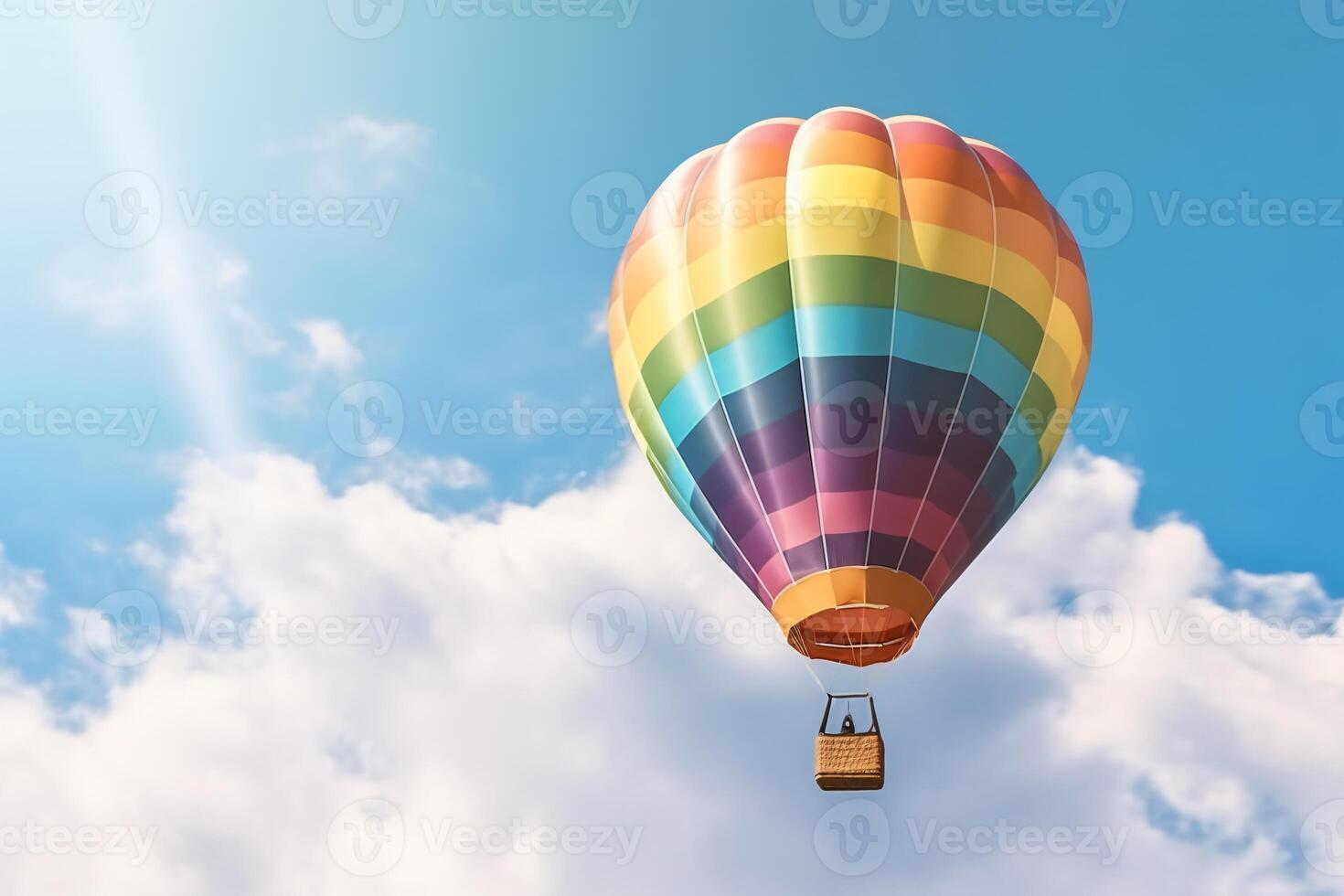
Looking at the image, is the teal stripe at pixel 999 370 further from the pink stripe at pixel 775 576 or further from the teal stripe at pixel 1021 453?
the pink stripe at pixel 775 576

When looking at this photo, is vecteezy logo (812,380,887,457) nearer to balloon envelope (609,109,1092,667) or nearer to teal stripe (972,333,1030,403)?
balloon envelope (609,109,1092,667)

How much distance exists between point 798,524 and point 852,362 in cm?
195

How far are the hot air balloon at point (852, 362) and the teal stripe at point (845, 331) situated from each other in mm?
23

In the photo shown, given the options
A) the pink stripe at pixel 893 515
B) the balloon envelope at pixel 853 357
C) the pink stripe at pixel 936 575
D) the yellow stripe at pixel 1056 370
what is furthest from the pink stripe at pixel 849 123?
the pink stripe at pixel 936 575

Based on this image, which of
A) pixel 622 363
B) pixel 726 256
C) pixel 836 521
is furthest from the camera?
pixel 622 363

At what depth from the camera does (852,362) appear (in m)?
17.0

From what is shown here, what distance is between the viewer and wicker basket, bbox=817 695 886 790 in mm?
15648

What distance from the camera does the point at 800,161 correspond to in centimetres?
1803

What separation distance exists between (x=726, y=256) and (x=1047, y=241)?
4.00 m

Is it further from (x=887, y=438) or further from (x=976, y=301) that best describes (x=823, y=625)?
(x=976, y=301)

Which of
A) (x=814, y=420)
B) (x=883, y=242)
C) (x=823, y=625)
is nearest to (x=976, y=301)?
(x=883, y=242)

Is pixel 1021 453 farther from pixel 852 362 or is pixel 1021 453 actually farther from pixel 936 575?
pixel 852 362

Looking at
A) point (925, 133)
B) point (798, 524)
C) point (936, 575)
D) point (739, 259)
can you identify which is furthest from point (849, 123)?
point (936, 575)

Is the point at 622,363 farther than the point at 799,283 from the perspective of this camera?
Yes
